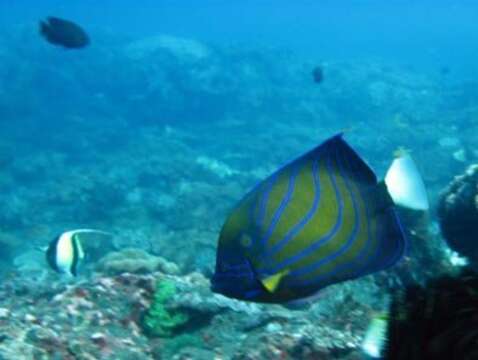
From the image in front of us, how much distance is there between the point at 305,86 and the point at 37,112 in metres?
16.6

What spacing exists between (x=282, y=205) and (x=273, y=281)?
0.85 ft

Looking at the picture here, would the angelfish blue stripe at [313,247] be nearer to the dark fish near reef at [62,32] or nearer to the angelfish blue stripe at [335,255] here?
the angelfish blue stripe at [335,255]

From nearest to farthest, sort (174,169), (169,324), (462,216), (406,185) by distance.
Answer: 1. (406,185)
2. (169,324)
3. (462,216)
4. (174,169)

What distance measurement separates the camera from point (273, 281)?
1595mm

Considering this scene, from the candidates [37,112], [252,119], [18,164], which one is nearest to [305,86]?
[252,119]

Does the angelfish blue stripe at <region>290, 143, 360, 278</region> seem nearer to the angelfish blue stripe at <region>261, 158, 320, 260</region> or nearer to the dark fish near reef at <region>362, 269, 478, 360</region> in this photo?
the angelfish blue stripe at <region>261, 158, 320, 260</region>

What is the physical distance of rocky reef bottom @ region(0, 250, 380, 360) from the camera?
12.0 ft

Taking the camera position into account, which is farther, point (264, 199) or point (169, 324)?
point (169, 324)

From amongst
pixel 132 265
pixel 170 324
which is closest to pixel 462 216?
pixel 170 324

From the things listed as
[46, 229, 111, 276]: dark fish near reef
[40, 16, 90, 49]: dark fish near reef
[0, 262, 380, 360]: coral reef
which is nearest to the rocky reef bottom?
[0, 262, 380, 360]: coral reef

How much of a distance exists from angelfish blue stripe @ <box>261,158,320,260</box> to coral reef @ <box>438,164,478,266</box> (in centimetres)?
388

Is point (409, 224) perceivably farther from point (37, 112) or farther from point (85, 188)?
point (37, 112)

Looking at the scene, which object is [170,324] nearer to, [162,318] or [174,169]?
[162,318]

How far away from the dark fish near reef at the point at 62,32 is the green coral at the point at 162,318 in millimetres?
6115
